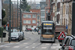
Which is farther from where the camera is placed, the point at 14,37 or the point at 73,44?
the point at 14,37

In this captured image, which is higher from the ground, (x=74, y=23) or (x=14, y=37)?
(x=74, y=23)

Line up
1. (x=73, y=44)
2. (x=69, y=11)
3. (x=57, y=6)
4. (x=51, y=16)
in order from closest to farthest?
(x=73, y=44)
(x=69, y=11)
(x=57, y=6)
(x=51, y=16)

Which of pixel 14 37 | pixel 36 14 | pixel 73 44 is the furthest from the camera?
pixel 36 14

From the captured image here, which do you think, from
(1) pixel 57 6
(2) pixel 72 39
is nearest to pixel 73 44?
(2) pixel 72 39

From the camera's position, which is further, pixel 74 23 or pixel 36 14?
pixel 36 14

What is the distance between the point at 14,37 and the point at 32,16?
7383 centimetres

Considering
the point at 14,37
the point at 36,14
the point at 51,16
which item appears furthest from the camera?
the point at 36,14

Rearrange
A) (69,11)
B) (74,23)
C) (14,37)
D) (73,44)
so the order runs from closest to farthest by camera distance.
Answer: (73,44)
(74,23)
(14,37)
(69,11)

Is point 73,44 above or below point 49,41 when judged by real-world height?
above

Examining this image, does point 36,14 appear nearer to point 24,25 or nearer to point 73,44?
point 24,25

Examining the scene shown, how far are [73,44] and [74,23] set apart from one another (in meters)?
19.2

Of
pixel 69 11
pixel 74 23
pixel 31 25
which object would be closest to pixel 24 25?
pixel 31 25

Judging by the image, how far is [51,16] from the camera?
74.6m

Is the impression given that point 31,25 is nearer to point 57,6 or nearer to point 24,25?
point 24,25
